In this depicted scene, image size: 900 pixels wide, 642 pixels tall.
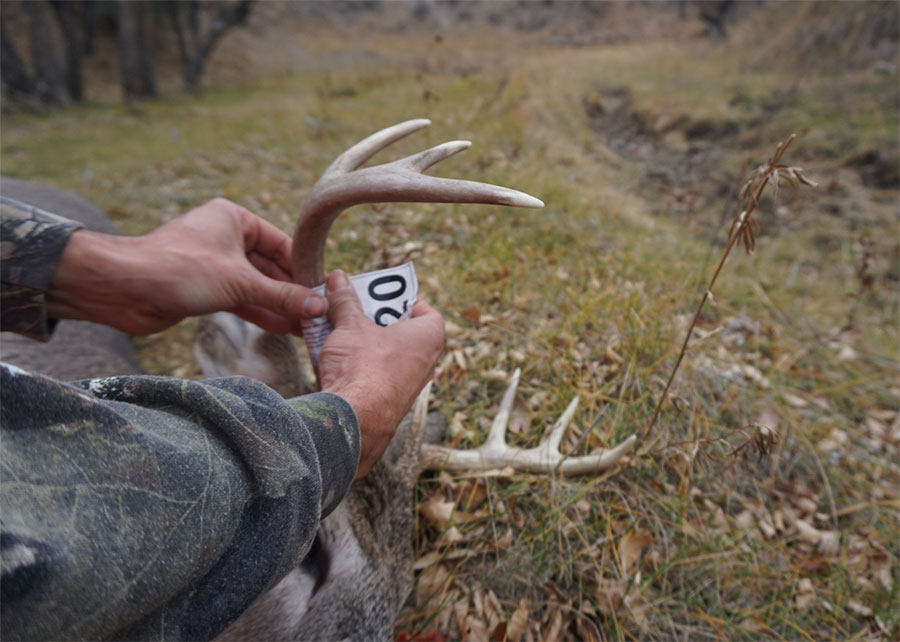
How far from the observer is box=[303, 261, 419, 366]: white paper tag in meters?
1.64

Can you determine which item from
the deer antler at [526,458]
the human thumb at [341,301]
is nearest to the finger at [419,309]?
the human thumb at [341,301]

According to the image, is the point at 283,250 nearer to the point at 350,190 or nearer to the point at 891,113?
the point at 350,190

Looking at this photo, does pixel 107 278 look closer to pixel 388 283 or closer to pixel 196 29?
pixel 388 283

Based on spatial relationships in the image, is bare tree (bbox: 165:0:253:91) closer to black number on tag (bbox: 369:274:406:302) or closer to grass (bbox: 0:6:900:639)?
grass (bbox: 0:6:900:639)

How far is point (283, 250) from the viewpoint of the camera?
200 centimetres

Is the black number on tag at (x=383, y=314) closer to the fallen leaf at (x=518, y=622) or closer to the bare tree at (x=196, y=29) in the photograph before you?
the fallen leaf at (x=518, y=622)

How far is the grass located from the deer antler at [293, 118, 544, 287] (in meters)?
0.90

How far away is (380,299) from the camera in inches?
65.4

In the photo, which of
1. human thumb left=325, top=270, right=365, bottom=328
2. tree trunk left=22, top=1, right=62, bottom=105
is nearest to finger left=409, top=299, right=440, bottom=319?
human thumb left=325, top=270, right=365, bottom=328

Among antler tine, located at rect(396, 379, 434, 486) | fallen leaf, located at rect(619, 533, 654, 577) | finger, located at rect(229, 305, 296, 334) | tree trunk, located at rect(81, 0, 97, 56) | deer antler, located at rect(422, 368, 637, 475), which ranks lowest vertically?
fallen leaf, located at rect(619, 533, 654, 577)

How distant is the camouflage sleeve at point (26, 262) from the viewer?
5.03 feet

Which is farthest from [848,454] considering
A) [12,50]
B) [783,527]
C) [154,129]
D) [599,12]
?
[599,12]

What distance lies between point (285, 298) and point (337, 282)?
177 mm

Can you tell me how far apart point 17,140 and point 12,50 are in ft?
13.9
